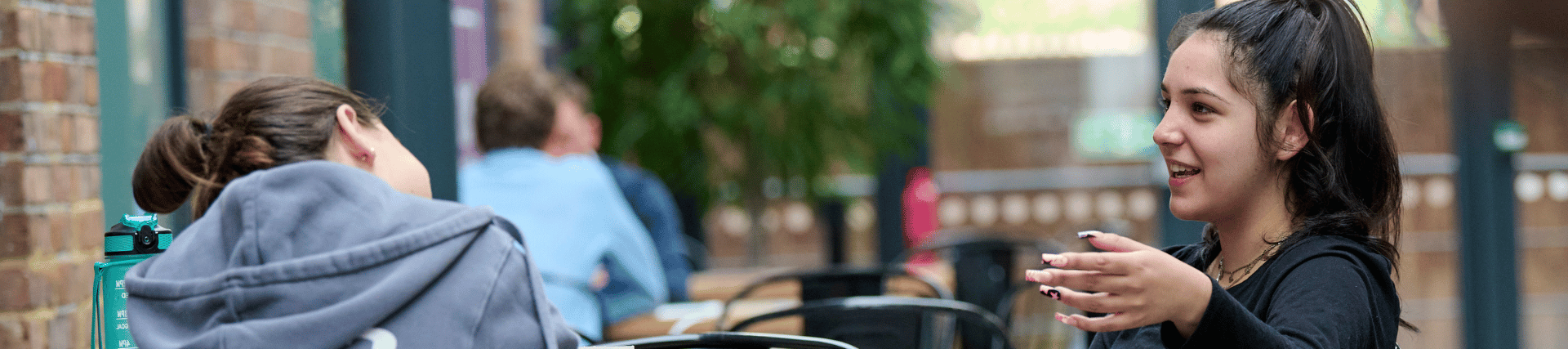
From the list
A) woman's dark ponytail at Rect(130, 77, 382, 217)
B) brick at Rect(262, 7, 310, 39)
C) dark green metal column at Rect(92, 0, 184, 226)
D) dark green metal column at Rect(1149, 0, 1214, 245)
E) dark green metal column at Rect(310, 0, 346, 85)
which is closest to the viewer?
woman's dark ponytail at Rect(130, 77, 382, 217)

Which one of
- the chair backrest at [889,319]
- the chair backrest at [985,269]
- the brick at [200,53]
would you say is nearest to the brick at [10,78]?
the brick at [200,53]

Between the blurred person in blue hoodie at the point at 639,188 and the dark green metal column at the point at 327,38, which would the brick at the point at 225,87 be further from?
the blurred person in blue hoodie at the point at 639,188

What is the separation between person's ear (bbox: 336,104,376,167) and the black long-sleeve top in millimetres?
891

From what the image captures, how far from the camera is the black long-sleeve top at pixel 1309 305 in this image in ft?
2.64

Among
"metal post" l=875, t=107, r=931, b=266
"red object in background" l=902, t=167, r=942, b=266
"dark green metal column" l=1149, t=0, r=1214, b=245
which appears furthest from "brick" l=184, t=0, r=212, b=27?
"metal post" l=875, t=107, r=931, b=266

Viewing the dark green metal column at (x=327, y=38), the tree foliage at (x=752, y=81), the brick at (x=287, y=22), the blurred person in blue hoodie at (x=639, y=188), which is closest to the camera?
the brick at (x=287, y=22)

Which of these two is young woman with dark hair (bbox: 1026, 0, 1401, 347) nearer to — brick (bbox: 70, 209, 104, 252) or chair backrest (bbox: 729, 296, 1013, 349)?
chair backrest (bbox: 729, 296, 1013, 349)

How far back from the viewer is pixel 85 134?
1.77m

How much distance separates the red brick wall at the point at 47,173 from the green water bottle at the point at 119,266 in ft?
1.57

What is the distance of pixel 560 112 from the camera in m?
3.25

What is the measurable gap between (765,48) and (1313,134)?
123 inches

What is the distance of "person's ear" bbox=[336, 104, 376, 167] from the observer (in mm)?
1221

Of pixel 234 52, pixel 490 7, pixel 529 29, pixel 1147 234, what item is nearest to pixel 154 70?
pixel 234 52

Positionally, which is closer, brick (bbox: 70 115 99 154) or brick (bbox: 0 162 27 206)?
brick (bbox: 0 162 27 206)
